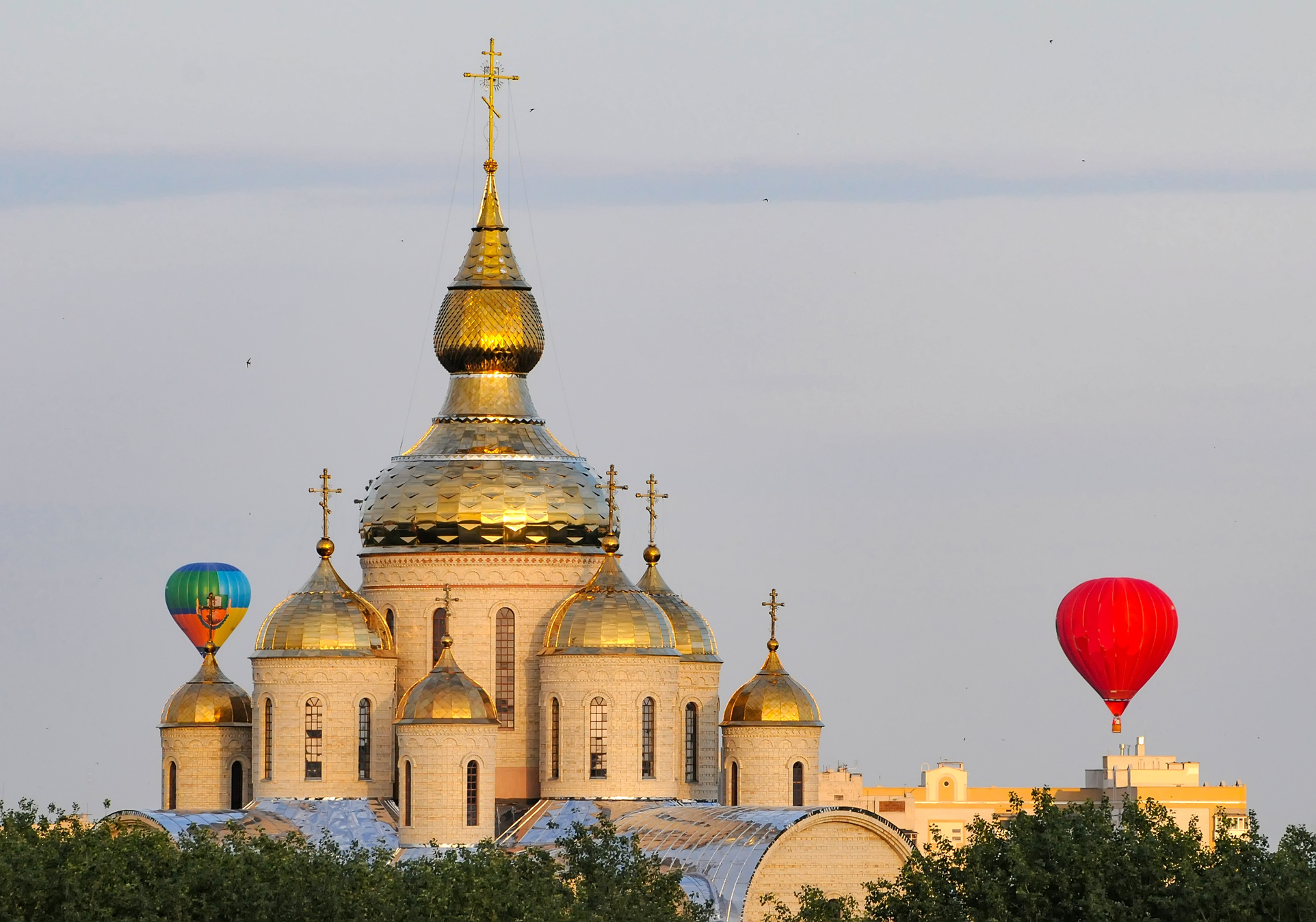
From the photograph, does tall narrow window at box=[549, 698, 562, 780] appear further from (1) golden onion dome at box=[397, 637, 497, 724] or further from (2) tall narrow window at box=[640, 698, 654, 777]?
(1) golden onion dome at box=[397, 637, 497, 724]

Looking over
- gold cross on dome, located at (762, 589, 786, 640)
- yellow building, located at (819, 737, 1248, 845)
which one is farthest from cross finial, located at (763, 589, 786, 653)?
yellow building, located at (819, 737, 1248, 845)

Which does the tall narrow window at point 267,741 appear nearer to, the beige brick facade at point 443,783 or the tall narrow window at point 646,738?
the beige brick facade at point 443,783

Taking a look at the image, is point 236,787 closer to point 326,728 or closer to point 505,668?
point 326,728

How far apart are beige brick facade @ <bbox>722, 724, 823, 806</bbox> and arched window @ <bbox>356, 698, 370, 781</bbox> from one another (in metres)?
6.92

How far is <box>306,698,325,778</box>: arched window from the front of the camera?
233 feet

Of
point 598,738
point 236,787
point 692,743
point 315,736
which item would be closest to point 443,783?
point 598,738

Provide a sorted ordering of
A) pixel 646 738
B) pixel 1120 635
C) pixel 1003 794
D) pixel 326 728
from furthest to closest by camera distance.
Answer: pixel 1003 794 → pixel 1120 635 → pixel 326 728 → pixel 646 738

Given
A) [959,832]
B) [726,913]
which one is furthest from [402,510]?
[959,832]

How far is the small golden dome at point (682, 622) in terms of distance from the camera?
74188 mm

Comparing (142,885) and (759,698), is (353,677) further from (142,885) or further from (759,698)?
(142,885)

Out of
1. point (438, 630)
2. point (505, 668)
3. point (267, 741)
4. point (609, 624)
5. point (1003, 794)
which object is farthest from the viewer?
point (1003, 794)

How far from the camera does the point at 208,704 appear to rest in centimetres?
7325

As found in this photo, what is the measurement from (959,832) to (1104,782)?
216 inches

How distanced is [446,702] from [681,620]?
7.60m
